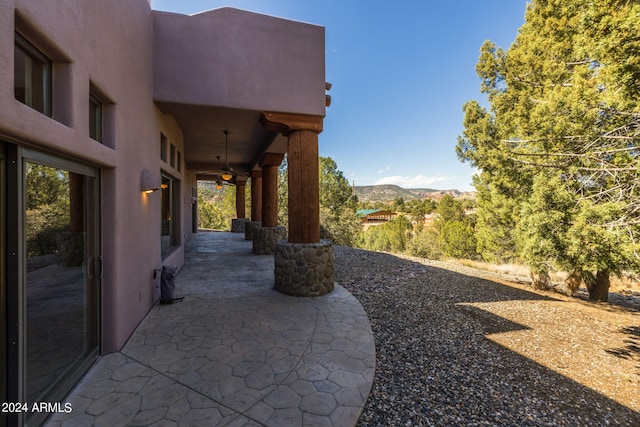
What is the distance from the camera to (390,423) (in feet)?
7.93

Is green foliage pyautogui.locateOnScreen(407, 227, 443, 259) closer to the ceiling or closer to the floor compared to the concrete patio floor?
closer to the floor

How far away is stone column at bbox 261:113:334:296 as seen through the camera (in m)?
5.32

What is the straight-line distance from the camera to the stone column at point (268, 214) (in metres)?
9.32

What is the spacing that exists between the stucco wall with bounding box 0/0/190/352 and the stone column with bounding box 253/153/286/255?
4.40m

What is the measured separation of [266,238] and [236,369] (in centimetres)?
671

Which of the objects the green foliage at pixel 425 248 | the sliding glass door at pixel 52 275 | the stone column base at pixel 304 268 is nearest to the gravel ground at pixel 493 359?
the stone column base at pixel 304 268

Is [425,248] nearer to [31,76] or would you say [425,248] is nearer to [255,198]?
[255,198]

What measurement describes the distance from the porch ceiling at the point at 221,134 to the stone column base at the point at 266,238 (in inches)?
105

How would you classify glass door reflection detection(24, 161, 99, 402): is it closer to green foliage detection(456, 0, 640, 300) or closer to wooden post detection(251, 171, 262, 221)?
green foliage detection(456, 0, 640, 300)

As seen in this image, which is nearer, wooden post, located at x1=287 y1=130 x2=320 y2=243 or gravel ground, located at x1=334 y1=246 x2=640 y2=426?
gravel ground, located at x1=334 y1=246 x2=640 y2=426

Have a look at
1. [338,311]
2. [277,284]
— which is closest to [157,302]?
[277,284]

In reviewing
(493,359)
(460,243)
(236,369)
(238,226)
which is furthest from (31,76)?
(460,243)

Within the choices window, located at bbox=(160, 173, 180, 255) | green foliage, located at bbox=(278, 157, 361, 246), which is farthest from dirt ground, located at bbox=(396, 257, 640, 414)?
green foliage, located at bbox=(278, 157, 361, 246)

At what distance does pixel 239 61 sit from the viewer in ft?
16.5
